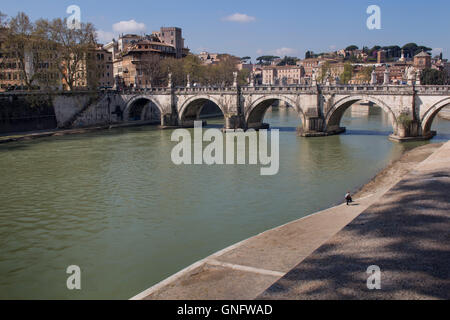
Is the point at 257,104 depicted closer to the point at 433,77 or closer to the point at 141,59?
the point at 141,59

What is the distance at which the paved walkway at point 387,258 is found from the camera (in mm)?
6129

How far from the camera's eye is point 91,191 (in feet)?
60.0

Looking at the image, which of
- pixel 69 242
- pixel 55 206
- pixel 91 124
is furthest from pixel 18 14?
pixel 69 242

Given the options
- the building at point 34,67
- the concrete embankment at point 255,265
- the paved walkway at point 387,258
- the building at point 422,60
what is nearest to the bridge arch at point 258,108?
the building at point 34,67

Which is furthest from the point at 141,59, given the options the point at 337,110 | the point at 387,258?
the point at 387,258

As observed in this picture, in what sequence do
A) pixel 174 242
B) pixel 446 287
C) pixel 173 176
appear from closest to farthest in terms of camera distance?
pixel 446 287 → pixel 174 242 → pixel 173 176

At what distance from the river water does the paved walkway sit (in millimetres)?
4114

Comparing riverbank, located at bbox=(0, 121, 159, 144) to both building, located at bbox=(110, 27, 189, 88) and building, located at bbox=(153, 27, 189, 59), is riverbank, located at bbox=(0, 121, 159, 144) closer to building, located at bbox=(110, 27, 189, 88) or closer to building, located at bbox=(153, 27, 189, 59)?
building, located at bbox=(110, 27, 189, 88)

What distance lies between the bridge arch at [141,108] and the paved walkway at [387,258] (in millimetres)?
36990

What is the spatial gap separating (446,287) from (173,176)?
15.8m

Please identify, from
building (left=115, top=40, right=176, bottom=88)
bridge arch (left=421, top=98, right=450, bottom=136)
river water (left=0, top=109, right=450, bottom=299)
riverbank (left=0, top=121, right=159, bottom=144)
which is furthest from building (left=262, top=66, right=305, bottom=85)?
river water (left=0, top=109, right=450, bottom=299)

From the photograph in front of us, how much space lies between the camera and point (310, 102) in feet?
113

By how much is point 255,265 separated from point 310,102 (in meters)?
27.0
